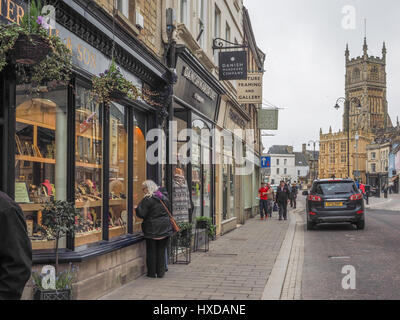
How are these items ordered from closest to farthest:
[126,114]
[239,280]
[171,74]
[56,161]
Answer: [56,161] → [239,280] → [126,114] → [171,74]

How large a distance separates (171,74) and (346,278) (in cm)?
506

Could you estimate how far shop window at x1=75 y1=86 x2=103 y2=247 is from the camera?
22.7 feet

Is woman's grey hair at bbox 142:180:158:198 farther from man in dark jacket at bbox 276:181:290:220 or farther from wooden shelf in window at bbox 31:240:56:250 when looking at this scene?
man in dark jacket at bbox 276:181:290:220

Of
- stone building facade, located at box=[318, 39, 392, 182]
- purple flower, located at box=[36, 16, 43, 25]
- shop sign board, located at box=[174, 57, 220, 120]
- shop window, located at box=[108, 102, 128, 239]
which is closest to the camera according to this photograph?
purple flower, located at box=[36, 16, 43, 25]

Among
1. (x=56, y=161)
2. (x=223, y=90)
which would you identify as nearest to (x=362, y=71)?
(x=223, y=90)

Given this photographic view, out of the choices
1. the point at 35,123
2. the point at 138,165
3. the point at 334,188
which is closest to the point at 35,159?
the point at 35,123

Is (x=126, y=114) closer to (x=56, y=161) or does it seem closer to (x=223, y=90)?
(x=56, y=161)

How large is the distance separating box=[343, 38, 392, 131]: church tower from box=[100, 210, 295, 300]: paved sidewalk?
137112mm

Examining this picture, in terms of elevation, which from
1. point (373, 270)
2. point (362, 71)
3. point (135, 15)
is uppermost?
point (362, 71)

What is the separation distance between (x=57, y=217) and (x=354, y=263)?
20.4 ft

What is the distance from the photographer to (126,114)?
8633mm

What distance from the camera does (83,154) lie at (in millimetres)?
7090

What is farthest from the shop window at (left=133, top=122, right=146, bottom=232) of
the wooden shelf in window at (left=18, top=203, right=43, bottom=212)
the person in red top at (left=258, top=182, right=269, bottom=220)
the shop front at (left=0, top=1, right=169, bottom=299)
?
the person in red top at (left=258, top=182, right=269, bottom=220)

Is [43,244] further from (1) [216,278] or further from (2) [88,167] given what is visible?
(1) [216,278]
